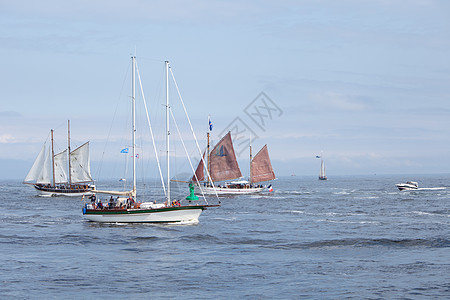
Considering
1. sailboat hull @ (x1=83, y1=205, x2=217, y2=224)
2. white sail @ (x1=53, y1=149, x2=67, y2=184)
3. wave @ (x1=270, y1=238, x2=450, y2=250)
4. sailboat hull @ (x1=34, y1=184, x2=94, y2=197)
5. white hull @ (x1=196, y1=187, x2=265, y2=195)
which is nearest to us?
wave @ (x1=270, y1=238, x2=450, y2=250)

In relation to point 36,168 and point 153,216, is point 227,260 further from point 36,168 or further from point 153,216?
point 36,168

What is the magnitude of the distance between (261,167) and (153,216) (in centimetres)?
8156

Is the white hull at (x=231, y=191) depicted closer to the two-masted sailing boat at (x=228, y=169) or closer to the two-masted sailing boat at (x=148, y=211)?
the two-masted sailing boat at (x=228, y=169)

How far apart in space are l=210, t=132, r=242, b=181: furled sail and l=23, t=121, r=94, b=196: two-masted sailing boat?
97.8 ft

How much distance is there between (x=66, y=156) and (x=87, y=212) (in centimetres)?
7612

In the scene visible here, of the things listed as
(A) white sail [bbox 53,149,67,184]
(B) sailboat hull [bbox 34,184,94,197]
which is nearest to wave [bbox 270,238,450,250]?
(B) sailboat hull [bbox 34,184,94,197]

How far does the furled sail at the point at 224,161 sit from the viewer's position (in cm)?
11794

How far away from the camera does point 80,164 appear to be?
424 ft

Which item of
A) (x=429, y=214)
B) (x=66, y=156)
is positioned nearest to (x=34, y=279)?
(x=429, y=214)

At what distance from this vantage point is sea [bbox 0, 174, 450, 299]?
92.5 feet

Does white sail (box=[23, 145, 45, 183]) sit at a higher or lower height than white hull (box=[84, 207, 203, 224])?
higher

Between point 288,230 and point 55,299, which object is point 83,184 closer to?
point 288,230

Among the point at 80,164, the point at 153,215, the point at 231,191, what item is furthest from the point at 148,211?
the point at 80,164

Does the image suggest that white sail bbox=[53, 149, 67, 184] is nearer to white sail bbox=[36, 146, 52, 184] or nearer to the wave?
white sail bbox=[36, 146, 52, 184]
